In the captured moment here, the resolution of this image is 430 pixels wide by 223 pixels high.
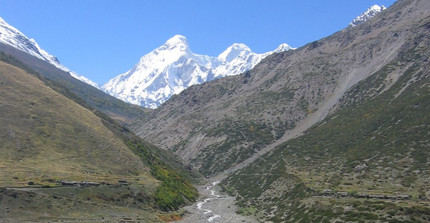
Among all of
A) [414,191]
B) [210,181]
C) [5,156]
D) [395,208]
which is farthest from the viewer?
[210,181]

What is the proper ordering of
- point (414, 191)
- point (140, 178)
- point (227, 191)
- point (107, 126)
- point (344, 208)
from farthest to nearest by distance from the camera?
1. point (107, 126)
2. point (227, 191)
3. point (140, 178)
4. point (414, 191)
5. point (344, 208)

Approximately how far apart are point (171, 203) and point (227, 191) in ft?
160

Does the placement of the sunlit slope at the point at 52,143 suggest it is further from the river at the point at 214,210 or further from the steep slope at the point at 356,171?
the steep slope at the point at 356,171

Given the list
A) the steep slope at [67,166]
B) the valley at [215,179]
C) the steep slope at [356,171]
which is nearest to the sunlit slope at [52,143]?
the steep slope at [67,166]

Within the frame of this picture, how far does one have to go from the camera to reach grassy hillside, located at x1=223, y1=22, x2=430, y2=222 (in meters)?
82.4

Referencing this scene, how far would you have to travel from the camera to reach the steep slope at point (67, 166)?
87.8m

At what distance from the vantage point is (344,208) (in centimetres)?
8125

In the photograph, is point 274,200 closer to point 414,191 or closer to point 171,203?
point 171,203

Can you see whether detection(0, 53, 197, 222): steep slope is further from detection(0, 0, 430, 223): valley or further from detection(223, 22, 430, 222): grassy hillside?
detection(223, 22, 430, 222): grassy hillside

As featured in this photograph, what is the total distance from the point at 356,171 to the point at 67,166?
90.6 metres

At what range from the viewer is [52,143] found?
13462 centimetres

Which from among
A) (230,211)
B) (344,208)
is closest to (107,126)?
(230,211)

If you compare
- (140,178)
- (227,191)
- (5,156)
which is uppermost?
(5,156)

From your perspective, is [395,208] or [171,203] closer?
[395,208]
